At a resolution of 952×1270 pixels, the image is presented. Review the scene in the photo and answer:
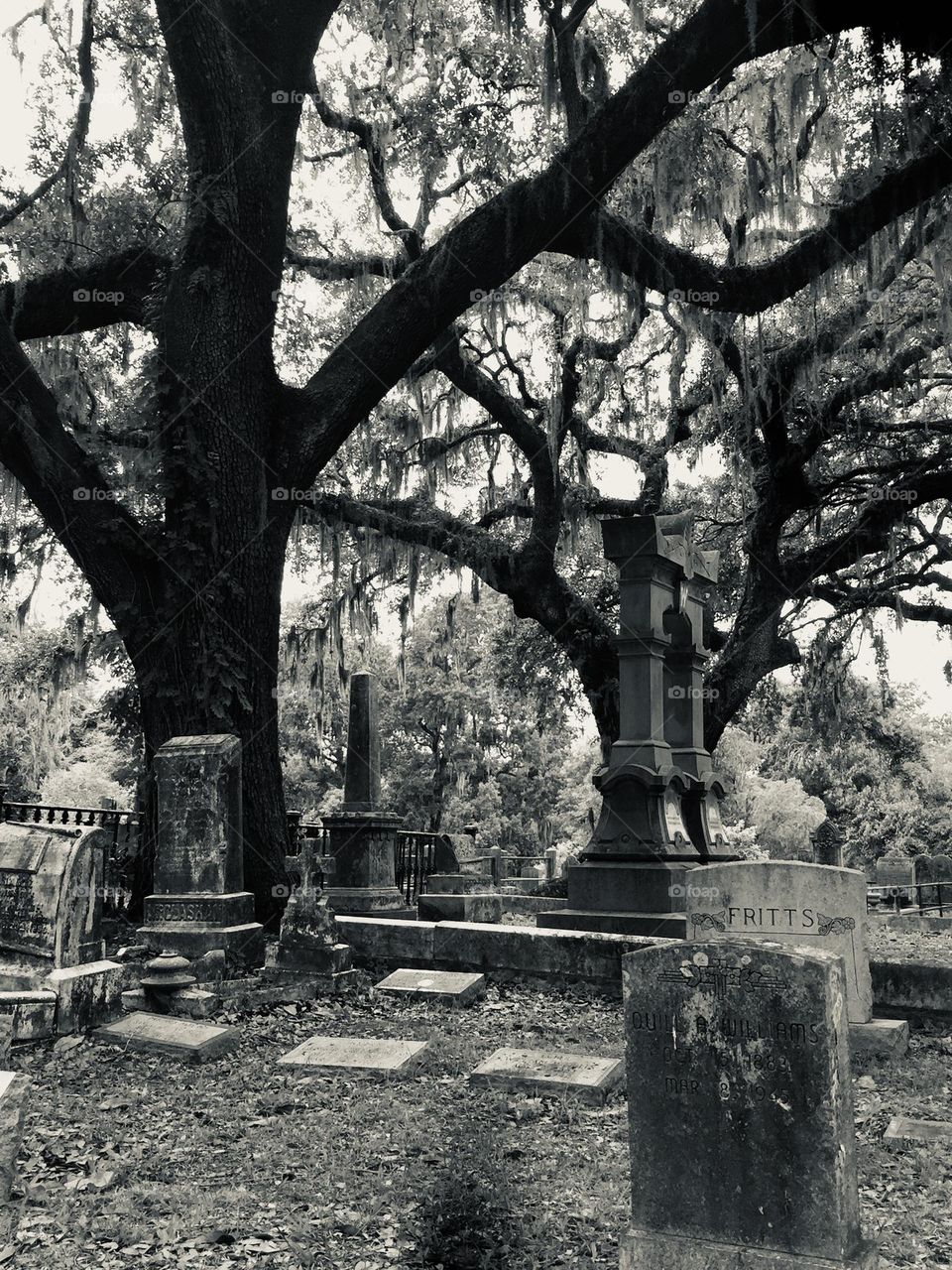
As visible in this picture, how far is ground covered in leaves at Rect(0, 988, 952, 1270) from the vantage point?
3646 mm

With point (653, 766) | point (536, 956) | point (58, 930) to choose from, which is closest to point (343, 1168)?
point (58, 930)

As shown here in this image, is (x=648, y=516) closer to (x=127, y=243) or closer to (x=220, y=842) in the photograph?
(x=220, y=842)

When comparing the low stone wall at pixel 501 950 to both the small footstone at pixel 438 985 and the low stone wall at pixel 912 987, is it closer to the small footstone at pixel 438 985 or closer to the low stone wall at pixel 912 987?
the small footstone at pixel 438 985

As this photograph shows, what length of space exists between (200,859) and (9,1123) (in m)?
4.53

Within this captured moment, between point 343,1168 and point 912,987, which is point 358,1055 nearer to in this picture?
point 343,1168

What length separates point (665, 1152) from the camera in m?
3.41

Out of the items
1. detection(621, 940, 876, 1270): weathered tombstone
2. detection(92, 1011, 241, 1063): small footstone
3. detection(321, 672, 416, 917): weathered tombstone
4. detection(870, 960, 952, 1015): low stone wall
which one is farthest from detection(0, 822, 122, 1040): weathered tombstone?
detection(321, 672, 416, 917): weathered tombstone

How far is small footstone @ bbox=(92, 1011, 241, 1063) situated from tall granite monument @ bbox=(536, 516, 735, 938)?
14.9ft

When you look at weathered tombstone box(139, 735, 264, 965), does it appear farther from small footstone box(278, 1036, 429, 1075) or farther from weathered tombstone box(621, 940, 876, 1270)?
weathered tombstone box(621, 940, 876, 1270)

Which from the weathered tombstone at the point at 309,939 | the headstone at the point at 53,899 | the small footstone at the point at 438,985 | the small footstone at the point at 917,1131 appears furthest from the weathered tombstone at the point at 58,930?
the small footstone at the point at 917,1131

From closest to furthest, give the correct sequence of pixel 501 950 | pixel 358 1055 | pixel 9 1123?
pixel 9 1123 < pixel 358 1055 < pixel 501 950

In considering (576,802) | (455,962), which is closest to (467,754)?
(576,802)

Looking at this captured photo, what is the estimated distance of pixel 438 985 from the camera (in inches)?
311

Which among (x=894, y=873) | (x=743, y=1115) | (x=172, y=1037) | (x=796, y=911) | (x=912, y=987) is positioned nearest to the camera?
(x=743, y=1115)
